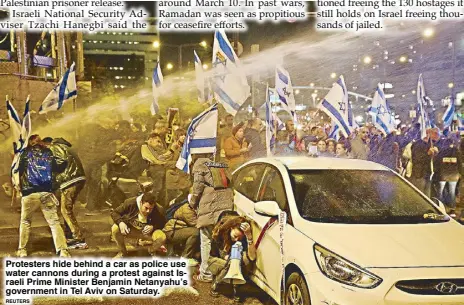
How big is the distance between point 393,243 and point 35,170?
4.40 metres

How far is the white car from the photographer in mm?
3936

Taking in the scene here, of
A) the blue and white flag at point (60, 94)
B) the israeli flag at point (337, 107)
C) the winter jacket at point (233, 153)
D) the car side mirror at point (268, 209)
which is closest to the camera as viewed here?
the car side mirror at point (268, 209)

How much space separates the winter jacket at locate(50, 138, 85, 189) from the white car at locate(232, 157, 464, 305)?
99.3 inches

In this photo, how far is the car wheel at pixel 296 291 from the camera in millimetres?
4250

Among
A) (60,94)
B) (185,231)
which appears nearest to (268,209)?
(185,231)

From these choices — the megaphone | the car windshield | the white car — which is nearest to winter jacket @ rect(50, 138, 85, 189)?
the white car

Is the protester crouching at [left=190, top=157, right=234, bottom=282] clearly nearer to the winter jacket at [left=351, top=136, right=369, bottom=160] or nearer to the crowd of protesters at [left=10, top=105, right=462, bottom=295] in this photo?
the crowd of protesters at [left=10, top=105, right=462, bottom=295]

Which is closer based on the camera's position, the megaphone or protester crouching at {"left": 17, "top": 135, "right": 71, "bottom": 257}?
the megaphone

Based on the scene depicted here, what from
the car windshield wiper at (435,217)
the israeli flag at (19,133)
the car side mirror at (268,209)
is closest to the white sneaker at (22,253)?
the israeli flag at (19,133)

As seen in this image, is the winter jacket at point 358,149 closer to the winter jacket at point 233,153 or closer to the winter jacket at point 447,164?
the winter jacket at point 447,164

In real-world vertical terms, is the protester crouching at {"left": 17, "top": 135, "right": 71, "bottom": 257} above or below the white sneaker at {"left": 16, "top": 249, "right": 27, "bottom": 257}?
above

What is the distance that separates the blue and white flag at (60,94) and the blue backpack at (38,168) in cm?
123

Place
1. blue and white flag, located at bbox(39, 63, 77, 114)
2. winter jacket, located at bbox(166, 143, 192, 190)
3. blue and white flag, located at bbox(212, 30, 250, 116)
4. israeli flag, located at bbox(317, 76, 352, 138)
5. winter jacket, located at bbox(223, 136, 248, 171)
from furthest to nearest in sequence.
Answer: israeli flag, located at bbox(317, 76, 352, 138), winter jacket, located at bbox(223, 136, 248, 171), winter jacket, located at bbox(166, 143, 192, 190), blue and white flag, located at bbox(212, 30, 250, 116), blue and white flag, located at bbox(39, 63, 77, 114)

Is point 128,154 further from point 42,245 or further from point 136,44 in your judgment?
point 136,44
